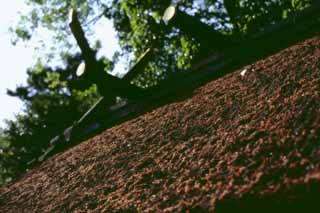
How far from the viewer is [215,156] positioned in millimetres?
2213

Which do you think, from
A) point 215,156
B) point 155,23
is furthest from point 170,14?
point 155,23

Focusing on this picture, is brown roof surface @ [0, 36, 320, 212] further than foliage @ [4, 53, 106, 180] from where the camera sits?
No

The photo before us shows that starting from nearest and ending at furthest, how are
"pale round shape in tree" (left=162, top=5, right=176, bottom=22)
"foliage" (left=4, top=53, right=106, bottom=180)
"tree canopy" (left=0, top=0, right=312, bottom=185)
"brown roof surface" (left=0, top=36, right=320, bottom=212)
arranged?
"brown roof surface" (left=0, top=36, right=320, bottom=212)
"pale round shape in tree" (left=162, top=5, right=176, bottom=22)
"tree canopy" (left=0, top=0, right=312, bottom=185)
"foliage" (left=4, top=53, right=106, bottom=180)

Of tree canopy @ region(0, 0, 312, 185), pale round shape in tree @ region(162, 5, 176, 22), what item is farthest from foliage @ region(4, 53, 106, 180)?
pale round shape in tree @ region(162, 5, 176, 22)

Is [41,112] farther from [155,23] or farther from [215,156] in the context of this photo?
[215,156]

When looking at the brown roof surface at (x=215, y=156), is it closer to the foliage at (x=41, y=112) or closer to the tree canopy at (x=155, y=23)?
the tree canopy at (x=155, y=23)

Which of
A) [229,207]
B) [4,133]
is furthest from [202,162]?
[4,133]

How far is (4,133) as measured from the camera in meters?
32.0

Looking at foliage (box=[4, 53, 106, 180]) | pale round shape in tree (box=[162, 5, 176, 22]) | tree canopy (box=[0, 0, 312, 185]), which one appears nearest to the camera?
pale round shape in tree (box=[162, 5, 176, 22])

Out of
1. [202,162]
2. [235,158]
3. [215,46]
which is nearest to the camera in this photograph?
[235,158]

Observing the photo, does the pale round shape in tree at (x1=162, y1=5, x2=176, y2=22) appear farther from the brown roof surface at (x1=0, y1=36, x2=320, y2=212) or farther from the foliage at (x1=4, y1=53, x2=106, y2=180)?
the foliage at (x1=4, y1=53, x2=106, y2=180)

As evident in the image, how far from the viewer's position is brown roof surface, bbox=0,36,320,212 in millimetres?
1652

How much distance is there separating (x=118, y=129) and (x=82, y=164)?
687 millimetres

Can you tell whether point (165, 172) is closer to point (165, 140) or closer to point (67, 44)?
point (165, 140)
